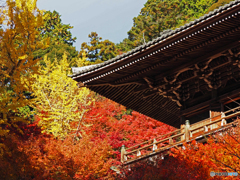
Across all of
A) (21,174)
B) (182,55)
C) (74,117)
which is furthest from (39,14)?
(74,117)

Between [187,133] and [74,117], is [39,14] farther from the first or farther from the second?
[74,117]

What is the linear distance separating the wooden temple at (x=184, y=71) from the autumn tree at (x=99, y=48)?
2495 centimetres

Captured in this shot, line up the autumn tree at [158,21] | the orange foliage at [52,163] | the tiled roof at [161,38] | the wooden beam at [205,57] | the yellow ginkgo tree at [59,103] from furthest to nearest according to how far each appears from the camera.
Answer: the autumn tree at [158,21] < the yellow ginkgo tree at [59,103] < the orange foliage at [52,163] < the wooden beam at [205,57] < the tiled roof at [161,38]

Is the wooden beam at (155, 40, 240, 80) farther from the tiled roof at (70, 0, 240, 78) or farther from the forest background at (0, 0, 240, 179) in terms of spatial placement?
the forest background at (0, 0, 240, 179)

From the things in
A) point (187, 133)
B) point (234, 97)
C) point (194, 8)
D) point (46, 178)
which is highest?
point (194, 8)

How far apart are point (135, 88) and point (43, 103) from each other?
10645mm

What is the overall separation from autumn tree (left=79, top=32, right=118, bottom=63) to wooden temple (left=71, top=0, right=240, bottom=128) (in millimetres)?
24947

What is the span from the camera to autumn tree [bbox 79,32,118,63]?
37.2m

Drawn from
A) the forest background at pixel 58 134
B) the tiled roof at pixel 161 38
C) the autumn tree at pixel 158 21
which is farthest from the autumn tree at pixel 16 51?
the autumn tree at pixel 158 21

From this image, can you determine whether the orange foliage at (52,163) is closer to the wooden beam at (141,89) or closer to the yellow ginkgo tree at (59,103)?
the wooden beam at (141,89)

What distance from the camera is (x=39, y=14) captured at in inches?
350

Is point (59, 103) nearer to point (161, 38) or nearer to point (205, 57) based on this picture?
point (205, 57)

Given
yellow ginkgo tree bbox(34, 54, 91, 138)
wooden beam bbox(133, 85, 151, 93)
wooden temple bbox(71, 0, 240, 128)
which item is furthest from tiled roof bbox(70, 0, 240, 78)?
yellow ginkgo tree bbox(34, 54, 91, 138)

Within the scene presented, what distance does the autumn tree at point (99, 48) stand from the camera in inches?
1464
